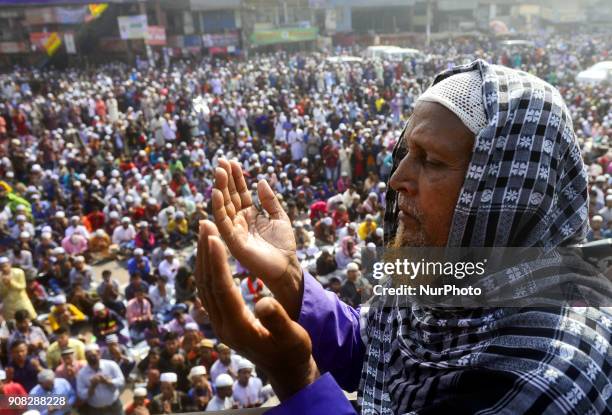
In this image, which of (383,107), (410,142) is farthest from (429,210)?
(383,107)

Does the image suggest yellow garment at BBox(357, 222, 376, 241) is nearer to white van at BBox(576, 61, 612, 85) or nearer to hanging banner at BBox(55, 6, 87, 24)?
white van at BBox(576, 61, 612, 85)

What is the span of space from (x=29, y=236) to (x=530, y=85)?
7211 mm

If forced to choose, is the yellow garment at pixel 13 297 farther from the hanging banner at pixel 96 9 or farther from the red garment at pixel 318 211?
the hanging banner at pixel 96 9

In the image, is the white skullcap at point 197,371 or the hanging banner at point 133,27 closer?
the white skullcap at point 197,371

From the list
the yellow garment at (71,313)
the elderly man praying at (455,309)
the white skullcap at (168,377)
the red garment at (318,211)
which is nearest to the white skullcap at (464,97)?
the elderly man praying at (455,309)

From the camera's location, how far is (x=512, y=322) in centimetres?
93

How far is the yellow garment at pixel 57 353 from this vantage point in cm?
444

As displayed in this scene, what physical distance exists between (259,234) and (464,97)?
53 centimetres

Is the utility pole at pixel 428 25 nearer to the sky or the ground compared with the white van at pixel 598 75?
nearer to the sky

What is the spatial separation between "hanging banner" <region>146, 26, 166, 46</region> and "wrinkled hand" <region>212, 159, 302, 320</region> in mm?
21741

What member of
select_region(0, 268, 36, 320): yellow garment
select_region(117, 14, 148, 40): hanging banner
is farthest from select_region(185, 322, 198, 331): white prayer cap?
select_region(117, 14, 148, 40): hanging banner

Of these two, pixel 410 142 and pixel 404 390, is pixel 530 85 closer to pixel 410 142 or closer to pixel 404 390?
pixel 410 142

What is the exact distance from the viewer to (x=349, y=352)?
132 cm

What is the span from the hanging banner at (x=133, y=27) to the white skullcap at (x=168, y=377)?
725 inches
